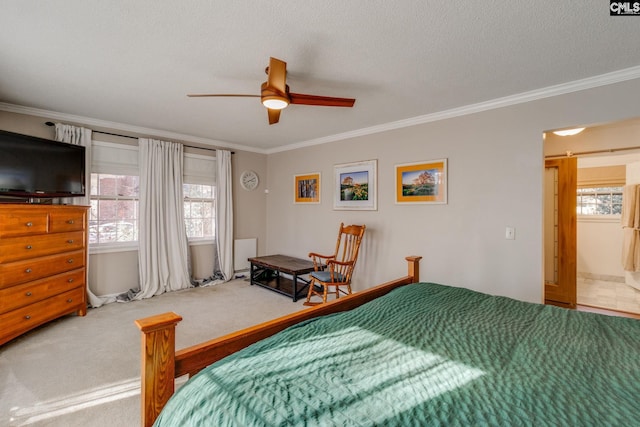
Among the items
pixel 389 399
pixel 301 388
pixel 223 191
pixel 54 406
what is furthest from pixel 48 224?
pixel 389 399

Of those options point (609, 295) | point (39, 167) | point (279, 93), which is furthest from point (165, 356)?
point (609, 295)

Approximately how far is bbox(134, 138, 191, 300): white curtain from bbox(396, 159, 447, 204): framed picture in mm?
3307

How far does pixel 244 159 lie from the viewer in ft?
17.6

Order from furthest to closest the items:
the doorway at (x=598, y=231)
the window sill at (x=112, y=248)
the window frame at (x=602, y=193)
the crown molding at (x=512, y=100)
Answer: the window frame at (x=602, y=193) < the window sill at (x=112, y=248) < the doorway at (x=598, y=231) < the crown molding at (x=512, y=100)

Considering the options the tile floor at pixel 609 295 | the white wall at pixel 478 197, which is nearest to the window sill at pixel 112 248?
the white wall at pixel 478 197

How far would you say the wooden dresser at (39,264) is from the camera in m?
2.54

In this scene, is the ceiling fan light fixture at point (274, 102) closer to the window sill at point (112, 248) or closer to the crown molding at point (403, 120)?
the crown molding at point (403, 120)

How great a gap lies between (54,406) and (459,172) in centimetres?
402

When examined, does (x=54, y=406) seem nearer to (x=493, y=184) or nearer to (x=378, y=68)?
(x=378, y=68)

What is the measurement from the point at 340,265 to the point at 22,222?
11.1 feet

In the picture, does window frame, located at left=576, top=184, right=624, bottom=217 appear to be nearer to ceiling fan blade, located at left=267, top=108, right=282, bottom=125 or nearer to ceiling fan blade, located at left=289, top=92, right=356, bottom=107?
ceiling fan blade, located at left=289, top=92, right=356, bottom=107

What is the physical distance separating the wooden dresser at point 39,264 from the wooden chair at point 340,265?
2687 millimetres

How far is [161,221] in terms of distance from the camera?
427cm

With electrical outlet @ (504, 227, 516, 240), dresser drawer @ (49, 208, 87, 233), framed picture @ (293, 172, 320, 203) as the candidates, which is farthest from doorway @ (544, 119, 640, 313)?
dresser drawer @ (49, 208, 87, 233)
